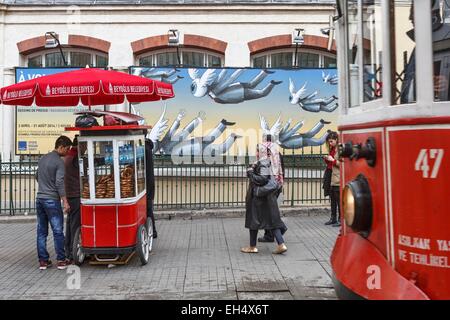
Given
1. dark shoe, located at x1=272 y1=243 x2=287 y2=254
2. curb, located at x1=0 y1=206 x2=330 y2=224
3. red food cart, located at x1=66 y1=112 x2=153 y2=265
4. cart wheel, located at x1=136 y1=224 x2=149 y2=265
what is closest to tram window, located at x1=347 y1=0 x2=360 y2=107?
red food cart, located at x1=66 y1=112 x2=153 y2=265

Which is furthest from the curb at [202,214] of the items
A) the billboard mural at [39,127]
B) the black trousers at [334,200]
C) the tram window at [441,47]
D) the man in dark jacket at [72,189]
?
the tram window at [441,47]

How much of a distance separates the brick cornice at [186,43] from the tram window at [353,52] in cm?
1037

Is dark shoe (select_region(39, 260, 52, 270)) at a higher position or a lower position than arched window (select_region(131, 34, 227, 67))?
lower

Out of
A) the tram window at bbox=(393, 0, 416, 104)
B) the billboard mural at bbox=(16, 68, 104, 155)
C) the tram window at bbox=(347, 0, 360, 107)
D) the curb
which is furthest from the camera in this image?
the billboard mural at bbox=(16, 68, 104, 155)

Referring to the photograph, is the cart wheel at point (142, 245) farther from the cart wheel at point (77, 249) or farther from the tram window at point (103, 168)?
the cart wheel at point (77, 249)

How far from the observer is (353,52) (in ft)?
10.8

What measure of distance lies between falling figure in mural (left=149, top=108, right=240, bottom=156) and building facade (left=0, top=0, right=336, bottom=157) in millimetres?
1704

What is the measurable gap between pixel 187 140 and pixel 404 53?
10944mm

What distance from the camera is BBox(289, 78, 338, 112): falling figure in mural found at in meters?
13.5

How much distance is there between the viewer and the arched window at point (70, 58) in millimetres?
13875

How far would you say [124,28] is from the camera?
13430 mm

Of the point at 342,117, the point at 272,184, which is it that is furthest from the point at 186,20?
the point at 342,117

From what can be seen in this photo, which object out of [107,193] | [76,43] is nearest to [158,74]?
[76,43]

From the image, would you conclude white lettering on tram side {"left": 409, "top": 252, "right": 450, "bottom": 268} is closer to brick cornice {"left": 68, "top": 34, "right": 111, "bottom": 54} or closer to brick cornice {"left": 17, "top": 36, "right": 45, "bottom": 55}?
brick cornice {"left": 68, "top": 34, "right": 111, "bottom": 54}
